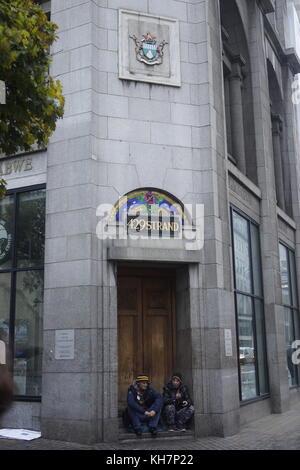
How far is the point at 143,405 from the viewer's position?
11438mm

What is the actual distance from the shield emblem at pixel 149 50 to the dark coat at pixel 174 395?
7357 millimetres

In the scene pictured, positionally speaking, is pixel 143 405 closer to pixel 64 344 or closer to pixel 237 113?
pixel 64 344

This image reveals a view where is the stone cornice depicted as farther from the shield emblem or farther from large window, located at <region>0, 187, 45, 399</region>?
large window, located at <region>0, 187, 45, 399</region>

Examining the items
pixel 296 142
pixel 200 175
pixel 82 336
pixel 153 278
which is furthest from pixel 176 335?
pixel 296 142

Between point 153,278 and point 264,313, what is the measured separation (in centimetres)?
437

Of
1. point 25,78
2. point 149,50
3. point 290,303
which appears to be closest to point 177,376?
point 25,78

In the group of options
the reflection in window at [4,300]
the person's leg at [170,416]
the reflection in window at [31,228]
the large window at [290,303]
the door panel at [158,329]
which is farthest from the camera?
the large window at [290,303]

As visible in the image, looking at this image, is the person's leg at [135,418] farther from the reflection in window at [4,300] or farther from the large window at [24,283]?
the reflection in window at [4,300]

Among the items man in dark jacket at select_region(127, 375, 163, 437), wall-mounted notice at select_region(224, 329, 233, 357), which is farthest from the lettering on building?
wall-mounted notice at select_region(224, 329, 233, 357)

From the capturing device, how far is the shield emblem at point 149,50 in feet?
41.9

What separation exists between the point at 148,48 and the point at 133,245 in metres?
4.66

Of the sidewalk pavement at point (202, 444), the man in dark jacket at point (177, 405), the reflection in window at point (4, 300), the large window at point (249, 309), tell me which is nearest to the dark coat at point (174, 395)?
the man in dark jacket at point (177, 405)

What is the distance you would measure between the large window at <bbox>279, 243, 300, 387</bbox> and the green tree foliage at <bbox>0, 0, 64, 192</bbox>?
1223 centimetres

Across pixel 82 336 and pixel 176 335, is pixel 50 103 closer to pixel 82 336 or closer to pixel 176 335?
pixel 82 336
